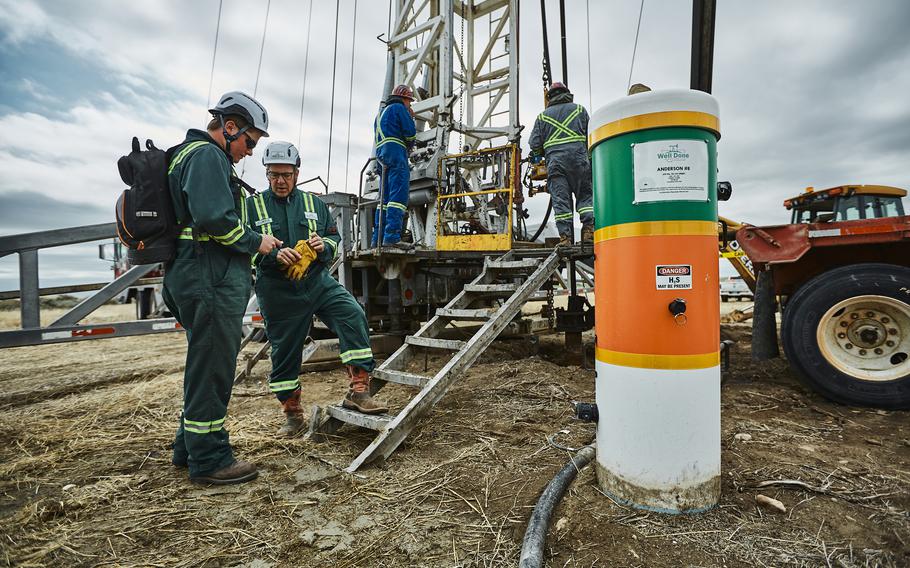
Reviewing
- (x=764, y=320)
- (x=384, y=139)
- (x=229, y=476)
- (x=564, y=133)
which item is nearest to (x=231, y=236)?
(x=229, y=476)

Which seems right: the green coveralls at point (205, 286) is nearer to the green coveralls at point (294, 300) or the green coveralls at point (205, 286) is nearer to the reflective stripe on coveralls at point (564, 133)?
the green coveralls at point (294, 300)

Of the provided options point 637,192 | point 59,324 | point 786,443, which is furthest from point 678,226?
point 59,324

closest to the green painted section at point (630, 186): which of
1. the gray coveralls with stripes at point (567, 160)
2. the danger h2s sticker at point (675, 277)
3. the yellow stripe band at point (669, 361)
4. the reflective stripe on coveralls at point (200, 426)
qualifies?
the danger h2s sticker at point (675, 277)

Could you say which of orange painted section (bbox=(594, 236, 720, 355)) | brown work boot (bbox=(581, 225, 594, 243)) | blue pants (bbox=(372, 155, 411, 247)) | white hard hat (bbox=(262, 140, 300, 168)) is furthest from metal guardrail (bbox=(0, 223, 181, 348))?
brown work boot (bbox=(581, 225, 594, 243))

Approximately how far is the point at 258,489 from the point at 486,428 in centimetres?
146

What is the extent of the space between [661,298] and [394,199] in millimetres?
4051

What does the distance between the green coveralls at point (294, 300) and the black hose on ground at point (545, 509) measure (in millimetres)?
1512

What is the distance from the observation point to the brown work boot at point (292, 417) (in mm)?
3283

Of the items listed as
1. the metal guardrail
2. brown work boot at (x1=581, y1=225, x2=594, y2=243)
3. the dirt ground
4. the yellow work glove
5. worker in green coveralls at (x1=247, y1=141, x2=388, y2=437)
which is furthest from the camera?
brown work boot at (x1=581, y1=225, x2=594, y2=243)

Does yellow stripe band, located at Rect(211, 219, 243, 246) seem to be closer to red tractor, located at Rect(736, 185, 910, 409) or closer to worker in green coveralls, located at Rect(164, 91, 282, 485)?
worker in green coveralls, located at Rect(164, 91, 282, 485)

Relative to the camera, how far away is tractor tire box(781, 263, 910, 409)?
3.38 metres

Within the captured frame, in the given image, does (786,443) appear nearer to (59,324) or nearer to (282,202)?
(282,202)

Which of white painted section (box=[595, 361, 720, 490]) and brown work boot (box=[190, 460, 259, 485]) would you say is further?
brown work boot (box=[190, 460, 259, 485])

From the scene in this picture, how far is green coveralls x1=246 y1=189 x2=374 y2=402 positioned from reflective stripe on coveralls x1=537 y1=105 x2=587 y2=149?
10.1 feet
